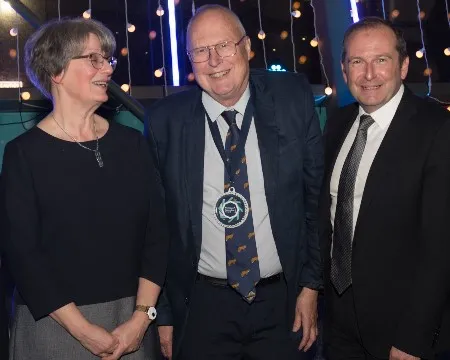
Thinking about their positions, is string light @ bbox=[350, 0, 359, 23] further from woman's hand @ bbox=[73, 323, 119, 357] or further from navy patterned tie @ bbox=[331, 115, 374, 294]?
woman's hand @ bbox=[73, 323, 119, 357]

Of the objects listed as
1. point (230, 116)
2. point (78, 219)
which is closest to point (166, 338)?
point (78, 219)

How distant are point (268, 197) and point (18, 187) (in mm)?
1011

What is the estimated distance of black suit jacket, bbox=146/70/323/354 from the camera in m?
2.55

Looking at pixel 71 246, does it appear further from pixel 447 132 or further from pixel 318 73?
pixel 318 73

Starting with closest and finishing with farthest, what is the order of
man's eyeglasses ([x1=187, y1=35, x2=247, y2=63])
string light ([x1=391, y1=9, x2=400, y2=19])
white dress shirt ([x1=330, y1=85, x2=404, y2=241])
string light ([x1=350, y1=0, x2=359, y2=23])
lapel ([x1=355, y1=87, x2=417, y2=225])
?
lapel ([x1=355, y1=87, x2=417, y2=225])
white dress shirt ([x1=330, y1=85, x2=404, y2=241])
man's eyeglasses ([x1=187, y1=35, x2=247, y2=63])
string light ([x1=350, y1=0, x2=359, y2=23])
string light ([x1=391, y1=9, x2=400, y2=19])

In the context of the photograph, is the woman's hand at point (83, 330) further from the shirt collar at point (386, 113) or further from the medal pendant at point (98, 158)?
the shirt collar at point (386, 113)

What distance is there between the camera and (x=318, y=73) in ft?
24.6

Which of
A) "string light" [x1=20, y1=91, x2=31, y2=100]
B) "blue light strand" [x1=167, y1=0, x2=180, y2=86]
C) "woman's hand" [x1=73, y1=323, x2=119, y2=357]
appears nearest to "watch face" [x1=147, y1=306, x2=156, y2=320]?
"woman's hand" [x1=73, y1=323, x2=119, y2=357]

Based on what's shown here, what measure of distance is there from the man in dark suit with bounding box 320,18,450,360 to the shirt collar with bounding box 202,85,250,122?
1.51 feet

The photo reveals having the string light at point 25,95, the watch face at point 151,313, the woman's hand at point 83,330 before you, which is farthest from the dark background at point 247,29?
the woman's hand at point 83,330

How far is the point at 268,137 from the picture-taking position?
257 centimetres

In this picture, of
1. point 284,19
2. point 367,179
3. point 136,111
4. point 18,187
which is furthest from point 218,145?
point 284,19

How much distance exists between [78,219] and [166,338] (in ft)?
2.70

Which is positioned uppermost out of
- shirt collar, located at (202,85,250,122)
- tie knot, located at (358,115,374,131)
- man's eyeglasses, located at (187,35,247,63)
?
man's eyeglasses, located at (187,35,247,63)
